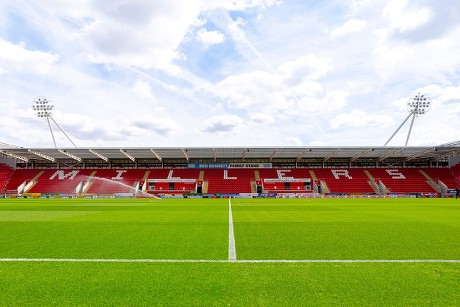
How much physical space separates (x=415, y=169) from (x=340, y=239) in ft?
183

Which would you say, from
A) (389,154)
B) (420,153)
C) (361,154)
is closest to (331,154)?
(361,154)

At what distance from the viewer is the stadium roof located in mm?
47125

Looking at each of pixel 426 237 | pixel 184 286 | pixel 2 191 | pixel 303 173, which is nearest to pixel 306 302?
pixel 184 286

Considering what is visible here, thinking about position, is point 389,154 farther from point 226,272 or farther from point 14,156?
point 14,156

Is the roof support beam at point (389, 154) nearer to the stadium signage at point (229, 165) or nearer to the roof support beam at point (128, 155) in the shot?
the stadium signage at point (229, 165)

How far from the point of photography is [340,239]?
302 inches

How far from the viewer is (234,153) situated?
50.9 m

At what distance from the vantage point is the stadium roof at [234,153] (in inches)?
1855

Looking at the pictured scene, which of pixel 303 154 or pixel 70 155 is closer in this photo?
pixel 70 155

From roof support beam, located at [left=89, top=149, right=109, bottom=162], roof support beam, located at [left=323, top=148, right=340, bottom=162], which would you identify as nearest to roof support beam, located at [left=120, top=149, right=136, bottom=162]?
roof support beam, located at [left=89, top=149, right=109, bottom=162]

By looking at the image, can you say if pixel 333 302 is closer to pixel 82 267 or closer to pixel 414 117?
pixel 82 267

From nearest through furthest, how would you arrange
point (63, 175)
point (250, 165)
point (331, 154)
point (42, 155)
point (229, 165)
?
1. point (42, 155)
2. point (331, 154)
3. point (63, 175)
4. point (250, 165)
5. point (229, 165)

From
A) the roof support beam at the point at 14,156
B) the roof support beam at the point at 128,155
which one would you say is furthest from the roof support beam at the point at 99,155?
the roof support beam at the point at 14,156

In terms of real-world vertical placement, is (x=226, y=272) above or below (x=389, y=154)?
below
